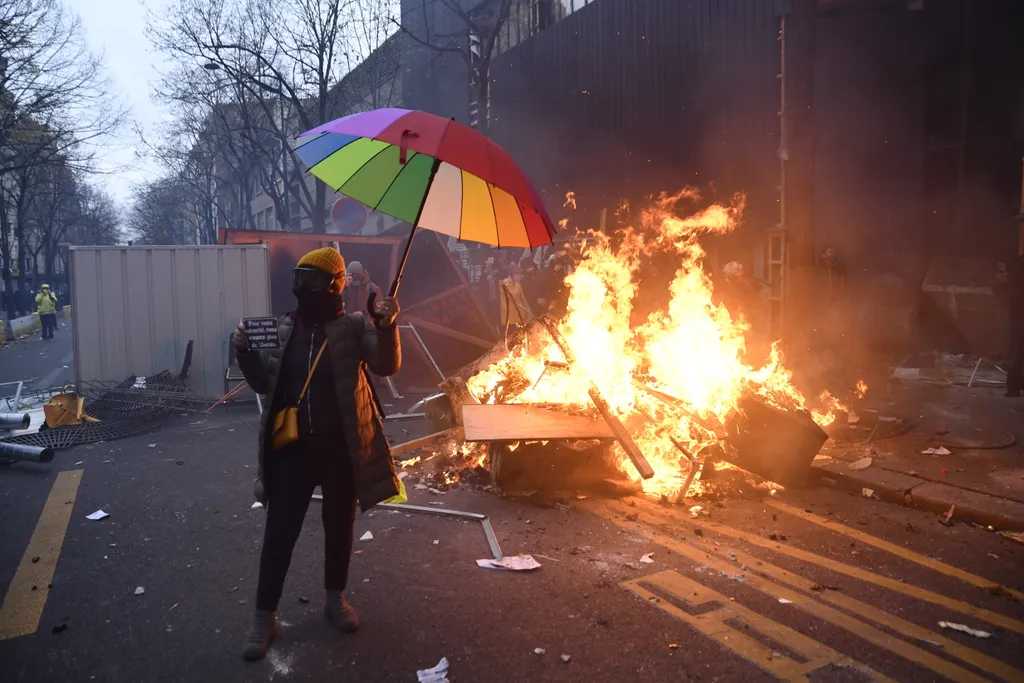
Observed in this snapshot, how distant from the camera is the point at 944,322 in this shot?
39.8ft

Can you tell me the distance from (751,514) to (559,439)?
1.67m

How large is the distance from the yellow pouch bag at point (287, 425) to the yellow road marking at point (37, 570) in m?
1.89

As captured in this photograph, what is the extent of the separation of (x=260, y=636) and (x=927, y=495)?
523cm

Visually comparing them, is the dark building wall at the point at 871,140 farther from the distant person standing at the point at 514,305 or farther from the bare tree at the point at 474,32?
the bare tree at the point at 474,32

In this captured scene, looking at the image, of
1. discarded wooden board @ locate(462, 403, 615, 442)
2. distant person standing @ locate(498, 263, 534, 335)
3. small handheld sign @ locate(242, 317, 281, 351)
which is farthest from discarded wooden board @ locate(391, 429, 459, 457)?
small handheld sign @ locate(242, 317, 281, 351)

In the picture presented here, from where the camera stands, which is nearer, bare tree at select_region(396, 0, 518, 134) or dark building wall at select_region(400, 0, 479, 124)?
bare tree at select_region(396, 0, 518, 134)

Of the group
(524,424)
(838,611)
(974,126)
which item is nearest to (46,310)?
(524,424)

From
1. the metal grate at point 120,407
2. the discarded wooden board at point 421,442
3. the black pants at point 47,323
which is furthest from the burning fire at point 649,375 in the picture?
the black pants at point 47,323

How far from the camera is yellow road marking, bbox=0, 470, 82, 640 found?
13.1ft

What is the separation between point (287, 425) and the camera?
345 cm

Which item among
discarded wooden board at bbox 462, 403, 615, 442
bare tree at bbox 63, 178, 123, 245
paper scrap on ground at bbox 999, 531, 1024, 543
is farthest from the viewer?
bare tree at bbox 63, 178, 123, 245

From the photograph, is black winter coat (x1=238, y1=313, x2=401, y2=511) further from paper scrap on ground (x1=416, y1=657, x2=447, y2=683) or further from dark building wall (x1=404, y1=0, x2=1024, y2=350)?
dark building wall (x1=404, y1=0, x2=1024, y2=350)

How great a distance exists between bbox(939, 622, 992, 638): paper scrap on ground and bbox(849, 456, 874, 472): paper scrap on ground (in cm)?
295

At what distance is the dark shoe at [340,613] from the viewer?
12.2ft
